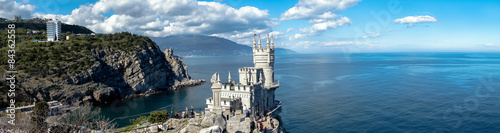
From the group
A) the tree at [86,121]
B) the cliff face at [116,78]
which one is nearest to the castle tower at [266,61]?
the tree at [86,121]

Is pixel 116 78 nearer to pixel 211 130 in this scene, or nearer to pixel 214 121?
pixel 214 121

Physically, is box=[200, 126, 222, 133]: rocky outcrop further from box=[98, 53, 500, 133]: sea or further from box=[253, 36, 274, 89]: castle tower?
box=[253, 36, 274, 89]: castle tower

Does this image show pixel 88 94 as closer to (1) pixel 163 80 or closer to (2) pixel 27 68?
(2) pixel 27 68

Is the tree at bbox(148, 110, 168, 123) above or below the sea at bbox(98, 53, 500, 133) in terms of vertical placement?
above

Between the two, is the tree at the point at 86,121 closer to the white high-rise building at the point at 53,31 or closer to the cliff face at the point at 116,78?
the cliff face at the point at 116,78

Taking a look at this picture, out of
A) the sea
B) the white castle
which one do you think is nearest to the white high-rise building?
the sea


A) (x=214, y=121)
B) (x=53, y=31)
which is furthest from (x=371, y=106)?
(x=53, y=31)

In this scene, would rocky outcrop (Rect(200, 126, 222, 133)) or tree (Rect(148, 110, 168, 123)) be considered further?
tree (Rect(148, 110, 168, 123))
